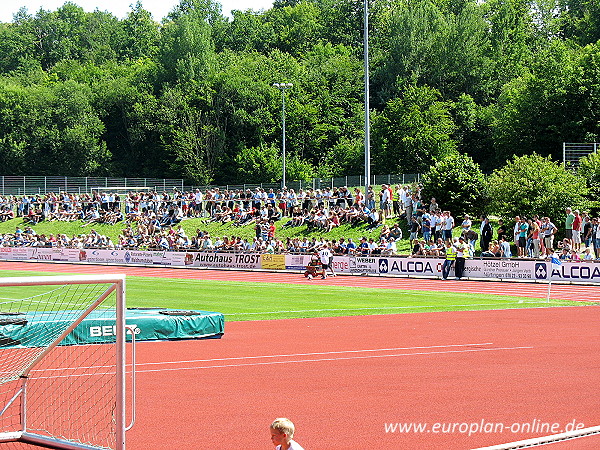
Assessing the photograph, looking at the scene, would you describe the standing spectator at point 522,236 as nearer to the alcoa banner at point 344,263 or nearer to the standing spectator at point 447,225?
the alcoa banner at point 344,263

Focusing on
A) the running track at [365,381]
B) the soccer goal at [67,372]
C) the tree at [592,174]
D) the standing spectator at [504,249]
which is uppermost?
the tree at [592,174]

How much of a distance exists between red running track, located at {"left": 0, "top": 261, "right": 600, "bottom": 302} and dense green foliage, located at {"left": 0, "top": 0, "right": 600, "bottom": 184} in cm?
3763

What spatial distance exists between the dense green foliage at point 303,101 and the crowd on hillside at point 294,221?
84.2 ft

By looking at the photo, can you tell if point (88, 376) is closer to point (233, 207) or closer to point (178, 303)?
point (178, 303)

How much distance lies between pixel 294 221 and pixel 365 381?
35357mm

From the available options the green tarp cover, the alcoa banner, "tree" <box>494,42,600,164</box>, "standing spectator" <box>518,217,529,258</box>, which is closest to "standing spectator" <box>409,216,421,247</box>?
the alcoa banner

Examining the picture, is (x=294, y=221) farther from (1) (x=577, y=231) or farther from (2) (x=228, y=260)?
(1) (x=577, y=231)

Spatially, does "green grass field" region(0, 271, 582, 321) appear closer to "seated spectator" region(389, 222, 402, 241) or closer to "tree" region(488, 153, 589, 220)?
"seated spectator" region(389, 222, 402, 241)

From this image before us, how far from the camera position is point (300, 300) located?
28.5 meters

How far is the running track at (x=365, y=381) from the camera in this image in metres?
10.6

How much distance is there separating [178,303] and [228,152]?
2617 inches

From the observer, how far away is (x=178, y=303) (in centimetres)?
2712

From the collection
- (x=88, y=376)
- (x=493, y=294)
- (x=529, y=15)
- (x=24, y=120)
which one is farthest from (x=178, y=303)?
(x=529, y=15)

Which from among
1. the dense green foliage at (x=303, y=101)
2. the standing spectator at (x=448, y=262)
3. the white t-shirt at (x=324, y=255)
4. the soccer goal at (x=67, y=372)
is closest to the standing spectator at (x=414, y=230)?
the standing spectator at (x=448, y=262)
